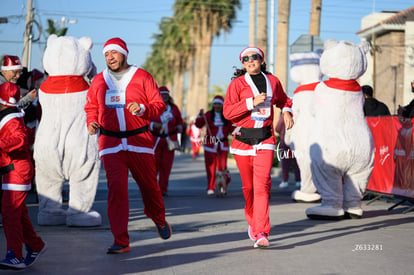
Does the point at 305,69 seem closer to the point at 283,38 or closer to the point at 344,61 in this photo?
the point at 344,61

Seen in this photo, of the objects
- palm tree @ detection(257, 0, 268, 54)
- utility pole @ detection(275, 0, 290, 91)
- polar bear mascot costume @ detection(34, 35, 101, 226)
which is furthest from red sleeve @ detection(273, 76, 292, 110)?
palm tree @ detection(257, 0, 268, 54)

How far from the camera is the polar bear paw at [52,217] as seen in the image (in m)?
9.62

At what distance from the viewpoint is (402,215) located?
1097 centimetres

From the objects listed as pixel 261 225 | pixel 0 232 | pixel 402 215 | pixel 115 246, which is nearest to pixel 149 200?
pixel 115 246

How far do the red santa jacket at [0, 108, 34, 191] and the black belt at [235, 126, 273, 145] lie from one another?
7.98 ft

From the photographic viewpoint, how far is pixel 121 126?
7445mm

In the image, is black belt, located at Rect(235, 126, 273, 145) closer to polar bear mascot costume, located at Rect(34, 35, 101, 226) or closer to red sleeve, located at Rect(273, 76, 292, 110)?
red sleeve, located at Rect(273, 76, 292, 110)

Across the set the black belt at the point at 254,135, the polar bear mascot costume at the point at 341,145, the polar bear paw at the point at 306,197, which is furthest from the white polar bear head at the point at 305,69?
the black belt at the point at 254,135

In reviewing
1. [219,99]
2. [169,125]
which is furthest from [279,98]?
[219,99]

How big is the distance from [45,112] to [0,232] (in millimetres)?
1645

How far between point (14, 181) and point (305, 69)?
24.8ft

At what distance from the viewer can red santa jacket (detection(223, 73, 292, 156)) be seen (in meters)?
7.97

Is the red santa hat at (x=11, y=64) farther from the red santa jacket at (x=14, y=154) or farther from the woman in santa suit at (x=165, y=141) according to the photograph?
the woman in santa suit at (x=165, y=141)

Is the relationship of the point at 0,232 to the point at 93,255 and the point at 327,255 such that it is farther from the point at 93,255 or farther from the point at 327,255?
the point at 327,255
